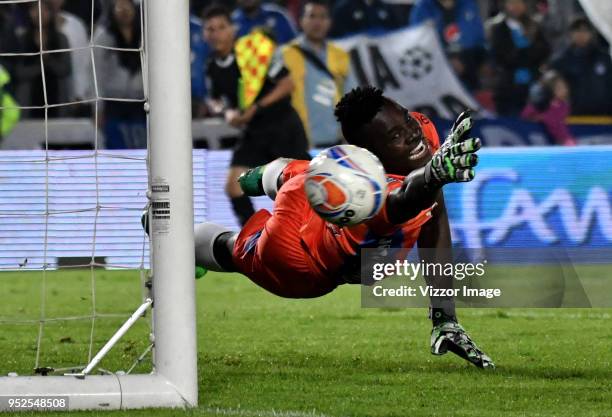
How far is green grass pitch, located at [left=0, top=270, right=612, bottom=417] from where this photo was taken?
18.0 feet

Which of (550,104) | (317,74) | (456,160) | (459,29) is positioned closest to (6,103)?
(317,74)

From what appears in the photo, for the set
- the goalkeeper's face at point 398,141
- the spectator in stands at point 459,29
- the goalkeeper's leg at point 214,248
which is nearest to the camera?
the goalkeeper's face at point 398,141

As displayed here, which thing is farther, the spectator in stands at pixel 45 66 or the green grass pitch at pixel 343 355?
the spectator in stands at pixel 45 66

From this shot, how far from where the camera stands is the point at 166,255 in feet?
17.4

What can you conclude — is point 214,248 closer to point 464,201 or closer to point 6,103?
point 464,201

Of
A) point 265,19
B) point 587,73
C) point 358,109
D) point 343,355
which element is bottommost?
point 343,355

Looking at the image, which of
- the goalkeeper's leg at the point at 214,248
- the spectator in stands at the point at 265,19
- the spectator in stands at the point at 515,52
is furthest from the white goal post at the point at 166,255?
the spectator in stands at the point at 515,52

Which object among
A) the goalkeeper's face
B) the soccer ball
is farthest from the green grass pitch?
the goalkeeper's face

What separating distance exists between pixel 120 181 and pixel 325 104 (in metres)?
3.77

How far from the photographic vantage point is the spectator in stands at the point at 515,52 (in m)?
16.8

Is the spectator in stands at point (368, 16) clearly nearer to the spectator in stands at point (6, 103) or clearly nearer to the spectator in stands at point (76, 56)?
the spectator in stands at point (76, 56)

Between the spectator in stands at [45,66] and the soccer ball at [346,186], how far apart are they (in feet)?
36.9

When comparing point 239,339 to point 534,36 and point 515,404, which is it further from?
point 534,36

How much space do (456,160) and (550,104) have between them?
12.1 m
